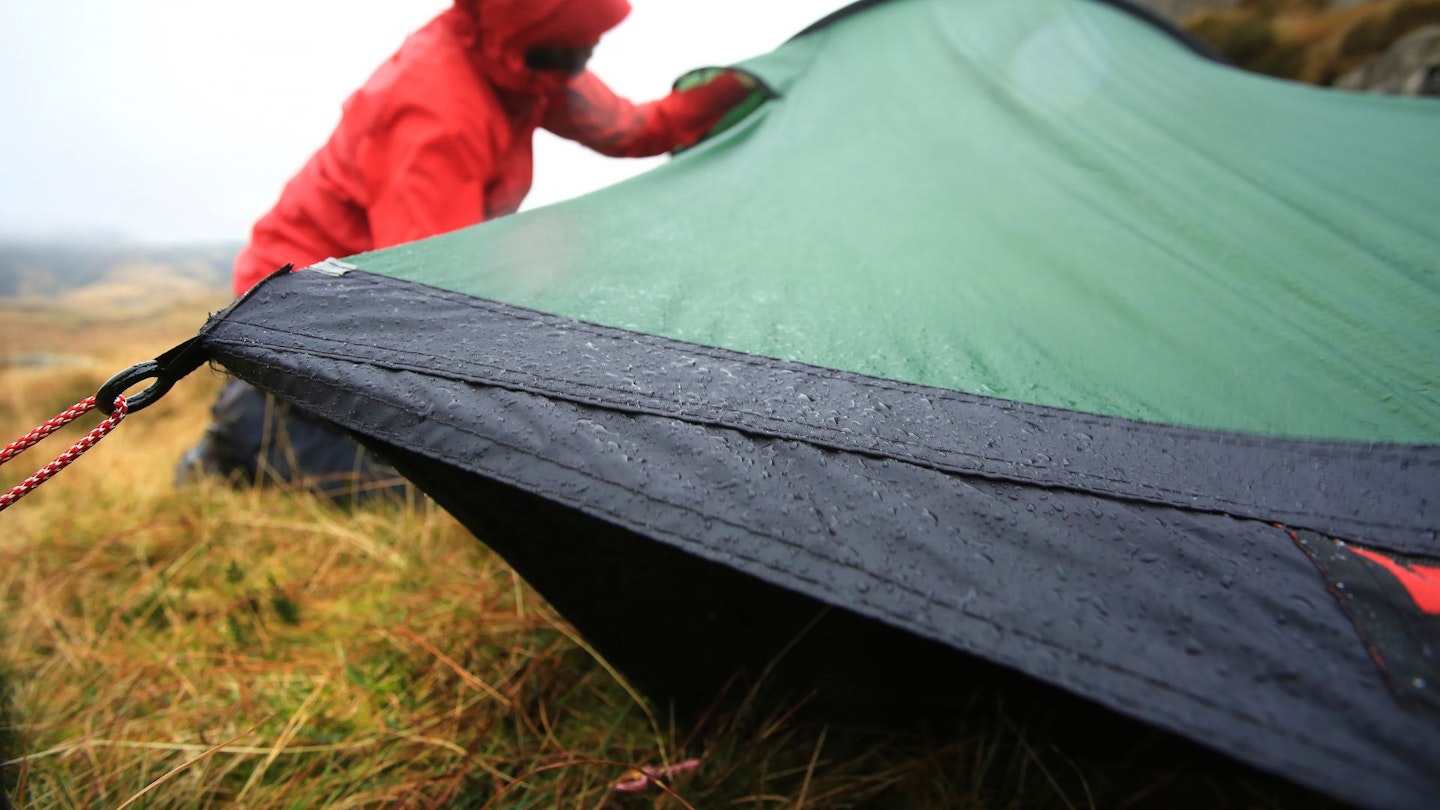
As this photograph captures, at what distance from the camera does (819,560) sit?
0.43 m

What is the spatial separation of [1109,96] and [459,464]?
4.59 feet

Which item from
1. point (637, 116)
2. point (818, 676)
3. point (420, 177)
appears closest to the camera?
point (818, 676)

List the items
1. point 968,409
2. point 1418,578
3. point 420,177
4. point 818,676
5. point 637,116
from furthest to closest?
point 637,116
point 420,177
point 818,676
point 968,409
point 1418,578

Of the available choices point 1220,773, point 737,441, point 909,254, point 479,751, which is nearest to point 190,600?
point 479,751

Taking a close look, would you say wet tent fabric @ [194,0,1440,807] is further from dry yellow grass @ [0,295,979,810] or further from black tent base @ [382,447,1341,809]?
dry yellow grass @ [0,295,979,810]

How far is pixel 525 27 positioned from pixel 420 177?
37 centimetres

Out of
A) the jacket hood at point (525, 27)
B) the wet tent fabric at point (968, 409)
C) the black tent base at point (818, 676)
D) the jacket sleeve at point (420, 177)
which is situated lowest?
the black tent base at point (818, 676)

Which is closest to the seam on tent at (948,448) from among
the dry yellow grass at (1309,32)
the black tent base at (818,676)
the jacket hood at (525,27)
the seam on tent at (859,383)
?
the seam on tent at (859,383)

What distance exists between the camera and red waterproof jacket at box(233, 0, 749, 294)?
111cm

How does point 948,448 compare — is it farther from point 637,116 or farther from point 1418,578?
point 637,116

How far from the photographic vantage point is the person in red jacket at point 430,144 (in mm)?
1114

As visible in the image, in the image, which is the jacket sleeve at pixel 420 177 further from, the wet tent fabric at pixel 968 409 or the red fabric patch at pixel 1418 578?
the red fabric patch at pixel 1418 578

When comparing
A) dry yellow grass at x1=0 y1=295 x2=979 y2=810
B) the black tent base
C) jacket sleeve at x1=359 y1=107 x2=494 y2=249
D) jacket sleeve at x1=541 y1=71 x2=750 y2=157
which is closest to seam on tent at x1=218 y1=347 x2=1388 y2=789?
the black tent base

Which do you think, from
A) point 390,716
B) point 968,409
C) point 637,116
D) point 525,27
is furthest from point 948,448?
point 637,116
